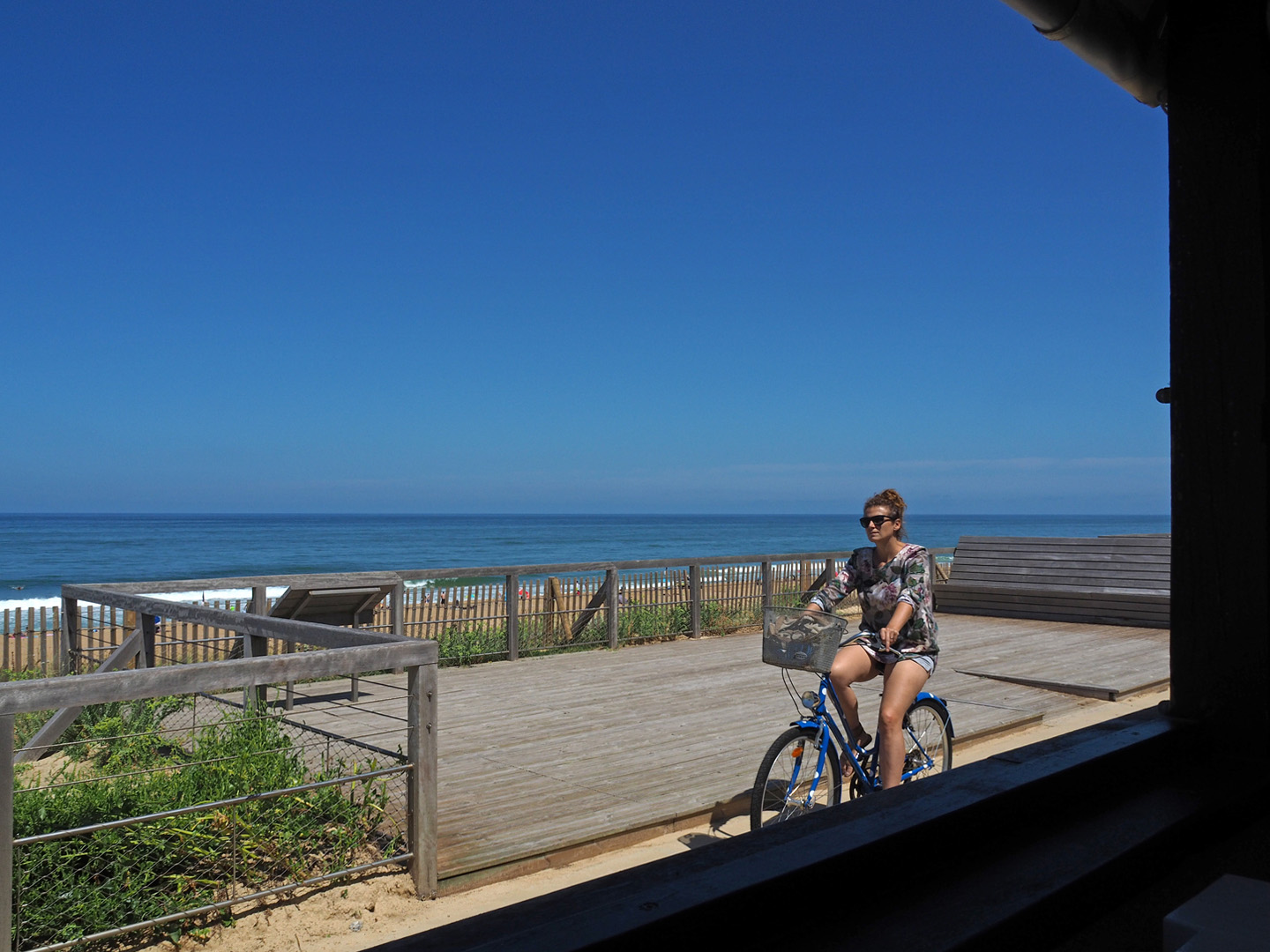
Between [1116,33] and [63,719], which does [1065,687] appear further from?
[63,719]

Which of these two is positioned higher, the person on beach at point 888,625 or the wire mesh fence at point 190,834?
the person on beach at point 888,625

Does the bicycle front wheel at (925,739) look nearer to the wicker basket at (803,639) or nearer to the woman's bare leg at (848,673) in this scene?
the woman's bare leg at (848,673)

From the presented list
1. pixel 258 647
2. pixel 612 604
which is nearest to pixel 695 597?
pixel 612 604

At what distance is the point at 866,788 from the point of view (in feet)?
14.7

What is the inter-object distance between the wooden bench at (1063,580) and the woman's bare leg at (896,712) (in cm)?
923

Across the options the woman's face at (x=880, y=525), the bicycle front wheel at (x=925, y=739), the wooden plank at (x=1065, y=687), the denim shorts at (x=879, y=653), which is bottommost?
the wooden plank at (x=1065, y=687)

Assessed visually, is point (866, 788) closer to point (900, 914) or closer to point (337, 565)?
point (900, 914)

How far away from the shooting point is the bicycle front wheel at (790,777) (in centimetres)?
432

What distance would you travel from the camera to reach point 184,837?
409cm

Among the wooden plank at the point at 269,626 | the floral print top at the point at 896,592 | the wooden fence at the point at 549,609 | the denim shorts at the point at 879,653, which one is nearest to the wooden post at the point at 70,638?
the wooden fence at the point at 549,609

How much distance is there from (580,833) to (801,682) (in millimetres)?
3827

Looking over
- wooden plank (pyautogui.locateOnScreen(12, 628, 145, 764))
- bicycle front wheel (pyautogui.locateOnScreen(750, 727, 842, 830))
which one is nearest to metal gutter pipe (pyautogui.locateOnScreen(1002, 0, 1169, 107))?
bicycle front wheel (pyautogui.locateOnScreen(750, 727, 842, 830))

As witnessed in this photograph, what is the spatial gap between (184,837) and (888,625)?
307 cm

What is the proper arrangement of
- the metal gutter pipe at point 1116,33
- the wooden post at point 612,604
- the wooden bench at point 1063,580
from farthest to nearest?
the wooden bench at point 1063,580 < the wooden post at point 612,604 < the metal gutter pipe at point 1116,33
